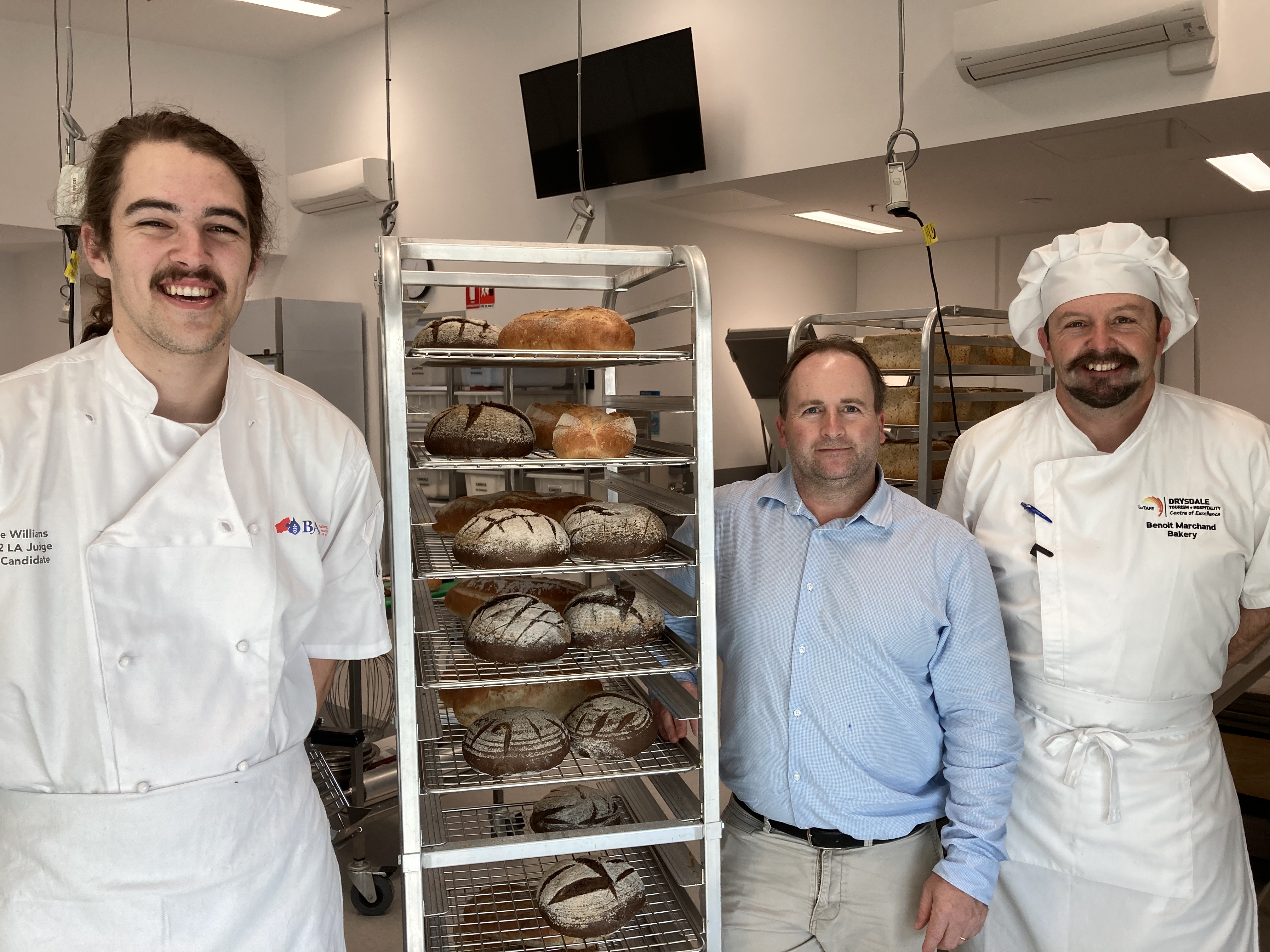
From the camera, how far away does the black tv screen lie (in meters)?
4.38

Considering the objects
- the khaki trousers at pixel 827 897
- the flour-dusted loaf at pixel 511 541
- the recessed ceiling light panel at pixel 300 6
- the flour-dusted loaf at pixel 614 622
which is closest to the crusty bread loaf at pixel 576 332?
the flour-dusted loaf at pixel 511 541

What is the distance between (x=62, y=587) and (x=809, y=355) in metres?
1.20

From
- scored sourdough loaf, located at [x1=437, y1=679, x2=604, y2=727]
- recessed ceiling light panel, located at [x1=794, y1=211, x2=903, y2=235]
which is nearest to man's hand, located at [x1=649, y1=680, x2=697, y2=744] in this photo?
scored sourdough loaf, located at [x1=437, y1=679, x2=604, y2=727]

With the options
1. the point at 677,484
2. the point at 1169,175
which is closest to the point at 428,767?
the point at 677,484

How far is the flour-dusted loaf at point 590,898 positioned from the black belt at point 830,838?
0.94 ft

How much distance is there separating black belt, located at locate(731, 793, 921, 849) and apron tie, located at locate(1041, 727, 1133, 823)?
0.29m

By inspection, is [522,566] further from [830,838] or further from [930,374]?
[930,374]

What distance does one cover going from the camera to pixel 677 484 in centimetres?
486

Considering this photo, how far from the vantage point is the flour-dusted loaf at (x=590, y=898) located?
1621 millimetres

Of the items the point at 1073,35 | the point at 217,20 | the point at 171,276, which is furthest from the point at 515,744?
the point at 217,20

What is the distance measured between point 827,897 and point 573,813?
0.46 metres

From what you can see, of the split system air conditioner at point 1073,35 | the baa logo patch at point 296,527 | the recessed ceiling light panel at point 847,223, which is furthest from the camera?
the recessed ceiling light panel at point 847,223

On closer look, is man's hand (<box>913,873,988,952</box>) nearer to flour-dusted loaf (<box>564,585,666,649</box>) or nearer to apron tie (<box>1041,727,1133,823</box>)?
apron tie (<box>1041,727,1133,823</box>)

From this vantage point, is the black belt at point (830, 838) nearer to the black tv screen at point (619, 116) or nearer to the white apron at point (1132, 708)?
the white apron at point (1132, 708)
